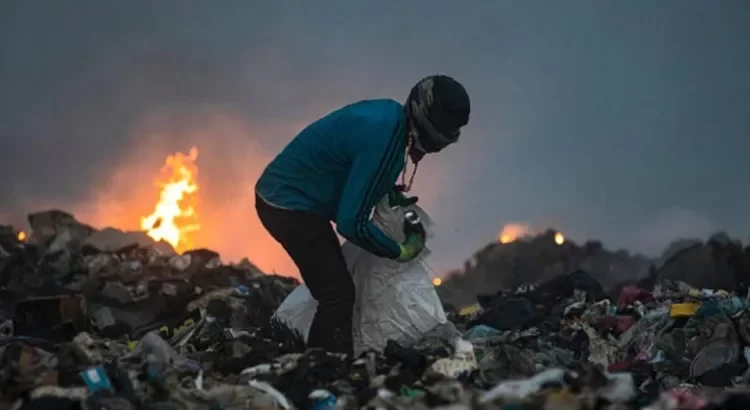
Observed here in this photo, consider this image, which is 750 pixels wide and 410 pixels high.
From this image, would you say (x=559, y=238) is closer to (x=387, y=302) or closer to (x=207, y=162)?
(x=207, y=162)

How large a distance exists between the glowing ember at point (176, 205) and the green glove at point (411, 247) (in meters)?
3.83

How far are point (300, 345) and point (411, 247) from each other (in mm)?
582

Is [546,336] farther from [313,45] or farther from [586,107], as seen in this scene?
[313,45]

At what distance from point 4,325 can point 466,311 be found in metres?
2.71

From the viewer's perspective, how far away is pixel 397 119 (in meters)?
3.01

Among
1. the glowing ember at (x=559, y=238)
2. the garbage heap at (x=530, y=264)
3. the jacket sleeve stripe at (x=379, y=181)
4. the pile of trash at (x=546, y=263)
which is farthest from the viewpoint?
the glowing ember at (x=559, y=238)

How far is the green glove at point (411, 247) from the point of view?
3219mm

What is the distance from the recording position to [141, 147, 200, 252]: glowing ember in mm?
6824

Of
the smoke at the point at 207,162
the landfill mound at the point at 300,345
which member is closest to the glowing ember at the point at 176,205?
the smoke at the point at 207,162

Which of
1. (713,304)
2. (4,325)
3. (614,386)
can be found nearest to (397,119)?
(614,386)

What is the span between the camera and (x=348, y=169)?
3158mm

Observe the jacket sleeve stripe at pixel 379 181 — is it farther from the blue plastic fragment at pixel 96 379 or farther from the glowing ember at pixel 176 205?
the glowing ember at pixel 176 205

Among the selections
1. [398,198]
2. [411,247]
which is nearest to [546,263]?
[398,198]

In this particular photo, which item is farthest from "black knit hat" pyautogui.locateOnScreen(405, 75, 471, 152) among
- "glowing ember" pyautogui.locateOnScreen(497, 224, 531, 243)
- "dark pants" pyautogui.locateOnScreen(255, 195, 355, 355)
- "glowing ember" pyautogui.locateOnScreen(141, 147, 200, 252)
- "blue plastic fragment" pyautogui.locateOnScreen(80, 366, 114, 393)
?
"glowing ember" pyautogui.locateOnScreen(141, 147, 200, 252)
